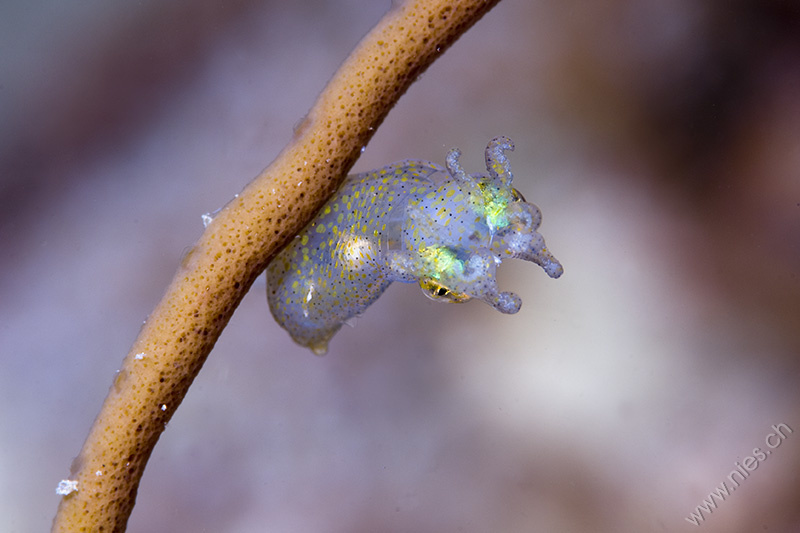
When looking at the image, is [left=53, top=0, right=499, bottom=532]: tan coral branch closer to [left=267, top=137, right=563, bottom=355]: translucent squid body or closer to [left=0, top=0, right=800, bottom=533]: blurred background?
[left=267, top=137, right=563, bottom=355]: translucent squid body

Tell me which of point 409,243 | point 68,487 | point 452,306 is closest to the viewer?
point 68,487

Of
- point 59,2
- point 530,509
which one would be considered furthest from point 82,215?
point 530,509

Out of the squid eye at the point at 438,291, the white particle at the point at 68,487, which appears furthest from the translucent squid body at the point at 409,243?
the white particle at the point at 68,487

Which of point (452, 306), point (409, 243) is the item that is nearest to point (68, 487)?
point (409, 243)

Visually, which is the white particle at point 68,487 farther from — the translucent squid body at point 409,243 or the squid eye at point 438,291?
the squid eye at point 438,291

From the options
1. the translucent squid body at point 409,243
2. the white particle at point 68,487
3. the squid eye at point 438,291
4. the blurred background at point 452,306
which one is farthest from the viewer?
the blurred background at point 452,306

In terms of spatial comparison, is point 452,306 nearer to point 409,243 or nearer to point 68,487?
point 409,243
